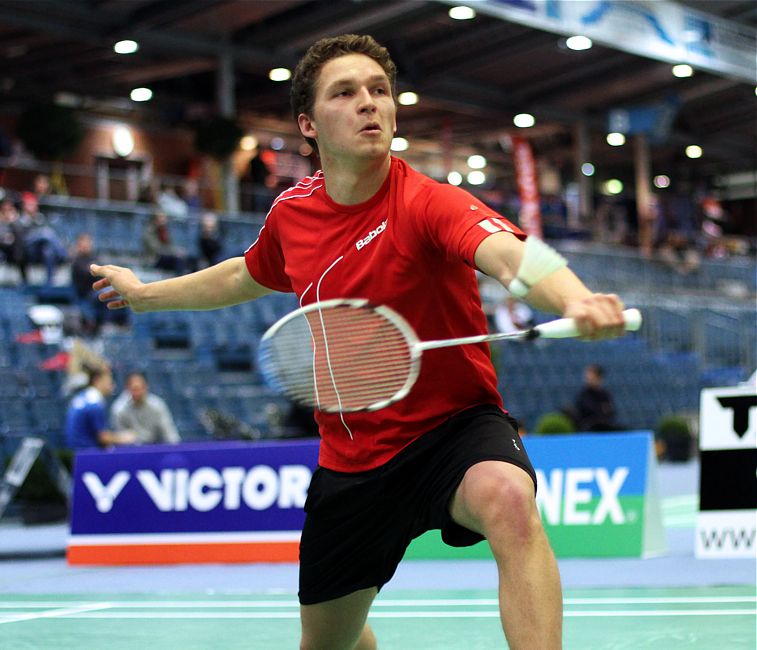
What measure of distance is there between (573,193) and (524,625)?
33398 millimetres

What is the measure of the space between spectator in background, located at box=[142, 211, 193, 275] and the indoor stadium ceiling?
176 inches

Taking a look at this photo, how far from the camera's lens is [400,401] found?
332 cm

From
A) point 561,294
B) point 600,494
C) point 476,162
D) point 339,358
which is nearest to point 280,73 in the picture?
point 476,162

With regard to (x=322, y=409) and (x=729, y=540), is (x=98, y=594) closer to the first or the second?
(x=729, y=540)

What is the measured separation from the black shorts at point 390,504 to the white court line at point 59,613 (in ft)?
11.7

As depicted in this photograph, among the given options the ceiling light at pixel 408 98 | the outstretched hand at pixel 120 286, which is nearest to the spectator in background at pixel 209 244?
the ceiling light at pixel 408 98

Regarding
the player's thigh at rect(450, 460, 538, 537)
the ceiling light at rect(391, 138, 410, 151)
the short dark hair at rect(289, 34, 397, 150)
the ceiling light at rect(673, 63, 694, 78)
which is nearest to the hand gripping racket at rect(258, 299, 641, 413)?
the player's thigh at rect(450, 460, 538, 537)

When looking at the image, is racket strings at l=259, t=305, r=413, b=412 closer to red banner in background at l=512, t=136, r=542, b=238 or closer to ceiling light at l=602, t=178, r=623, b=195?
red banner in background at l=512, t=136, r=542, b=238

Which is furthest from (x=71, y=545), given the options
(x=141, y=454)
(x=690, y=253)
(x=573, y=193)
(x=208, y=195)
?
(x=573, y=193)

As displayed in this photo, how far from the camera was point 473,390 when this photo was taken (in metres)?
3.34

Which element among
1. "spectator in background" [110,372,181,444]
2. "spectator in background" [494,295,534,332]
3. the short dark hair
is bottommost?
"spectator in background" [110,372,181,444]

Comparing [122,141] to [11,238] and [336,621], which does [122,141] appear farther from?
[336,621]

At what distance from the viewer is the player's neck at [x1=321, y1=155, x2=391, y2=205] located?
3.37 metres

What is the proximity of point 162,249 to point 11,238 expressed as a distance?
2585 millimetres
